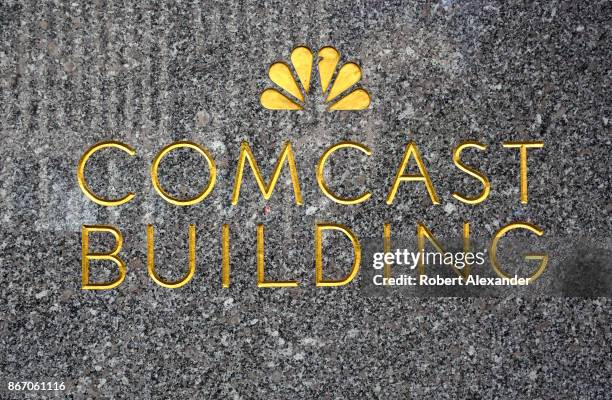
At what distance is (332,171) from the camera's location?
36.3 inches

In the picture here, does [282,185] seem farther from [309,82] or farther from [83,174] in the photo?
[83,174]

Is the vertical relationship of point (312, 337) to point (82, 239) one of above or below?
below

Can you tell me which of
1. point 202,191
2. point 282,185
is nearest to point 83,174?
point 202,191

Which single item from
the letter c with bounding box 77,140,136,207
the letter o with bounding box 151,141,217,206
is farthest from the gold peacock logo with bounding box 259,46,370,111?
the letter c with bounding box 77,140,136,207

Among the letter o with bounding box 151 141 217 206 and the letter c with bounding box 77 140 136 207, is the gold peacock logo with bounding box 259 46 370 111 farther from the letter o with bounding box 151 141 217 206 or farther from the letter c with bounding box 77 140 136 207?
the letter c with bounding box 77 140 136 207

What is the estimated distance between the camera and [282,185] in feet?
3.03

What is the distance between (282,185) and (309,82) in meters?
0.18

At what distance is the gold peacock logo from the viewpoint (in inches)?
36.3

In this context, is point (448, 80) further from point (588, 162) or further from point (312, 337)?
point (312, 337)

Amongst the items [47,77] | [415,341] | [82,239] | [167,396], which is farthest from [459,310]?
[47,77]

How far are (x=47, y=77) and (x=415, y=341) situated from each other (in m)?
0.76

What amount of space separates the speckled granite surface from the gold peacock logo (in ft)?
0.06

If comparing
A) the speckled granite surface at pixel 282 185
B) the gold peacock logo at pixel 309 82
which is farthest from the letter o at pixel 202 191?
the gold peacock logo at pixel 309 82

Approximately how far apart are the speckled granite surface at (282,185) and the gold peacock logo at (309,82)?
17 millimetres
